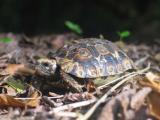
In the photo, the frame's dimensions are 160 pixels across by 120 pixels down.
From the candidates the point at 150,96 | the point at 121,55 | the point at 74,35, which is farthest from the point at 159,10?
the point at 150,96

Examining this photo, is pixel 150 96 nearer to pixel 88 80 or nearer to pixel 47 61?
pixel 88 80

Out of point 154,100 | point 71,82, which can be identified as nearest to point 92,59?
point 71,82

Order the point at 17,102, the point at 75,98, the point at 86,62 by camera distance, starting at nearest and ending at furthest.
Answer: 1. the point at 17,102
2. the point at 75,98
3. the point at 86,62

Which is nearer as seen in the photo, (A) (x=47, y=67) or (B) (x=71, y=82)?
(B) (x=71, y=82)

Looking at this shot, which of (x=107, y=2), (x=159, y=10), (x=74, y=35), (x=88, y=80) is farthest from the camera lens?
(x=107, y=2)

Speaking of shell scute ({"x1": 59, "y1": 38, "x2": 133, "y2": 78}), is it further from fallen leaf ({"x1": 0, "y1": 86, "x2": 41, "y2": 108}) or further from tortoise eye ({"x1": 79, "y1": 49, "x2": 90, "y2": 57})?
fallen leaf ({"x1": 0, "y1": 86, "x2": 41, "y2": 108})

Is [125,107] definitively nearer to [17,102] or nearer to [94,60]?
[17,102]
